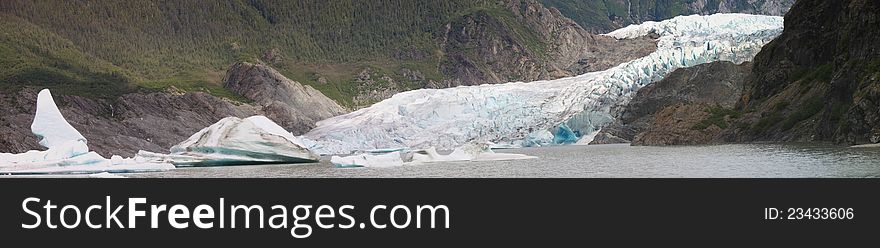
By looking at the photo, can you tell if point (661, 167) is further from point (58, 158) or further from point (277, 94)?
point (277, 94)

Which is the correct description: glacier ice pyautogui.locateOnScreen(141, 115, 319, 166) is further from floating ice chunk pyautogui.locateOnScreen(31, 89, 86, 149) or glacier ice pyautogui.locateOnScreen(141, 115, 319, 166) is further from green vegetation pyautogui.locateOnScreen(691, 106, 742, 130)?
green vegetation pyautogui.locateOnScreen(691, 106, 742, 130)

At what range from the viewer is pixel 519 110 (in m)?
115

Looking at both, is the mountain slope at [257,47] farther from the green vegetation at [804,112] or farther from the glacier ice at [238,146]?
the green vegetation at [804,112]

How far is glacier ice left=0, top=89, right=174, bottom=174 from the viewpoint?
5459cm

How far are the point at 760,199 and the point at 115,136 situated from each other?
291 ft

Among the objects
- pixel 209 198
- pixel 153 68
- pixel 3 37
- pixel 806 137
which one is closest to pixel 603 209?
pixel 209 198

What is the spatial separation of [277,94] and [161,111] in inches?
947

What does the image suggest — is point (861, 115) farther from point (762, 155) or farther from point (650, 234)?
point (650, 234)

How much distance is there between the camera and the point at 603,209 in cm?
2881

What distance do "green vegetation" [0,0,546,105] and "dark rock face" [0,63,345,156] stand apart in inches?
158

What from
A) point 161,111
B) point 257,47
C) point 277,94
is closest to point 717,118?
point 161,111

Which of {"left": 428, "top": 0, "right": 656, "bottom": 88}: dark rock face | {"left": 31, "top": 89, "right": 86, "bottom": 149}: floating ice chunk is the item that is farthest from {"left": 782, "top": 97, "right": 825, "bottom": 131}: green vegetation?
{"left": 428, "top": 0, "right": 656, "bottom": 88}: dark rock face

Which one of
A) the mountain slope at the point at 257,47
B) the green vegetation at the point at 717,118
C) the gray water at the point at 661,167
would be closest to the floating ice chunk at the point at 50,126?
the gray water at the point at 661,167

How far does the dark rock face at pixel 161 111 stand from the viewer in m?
105
